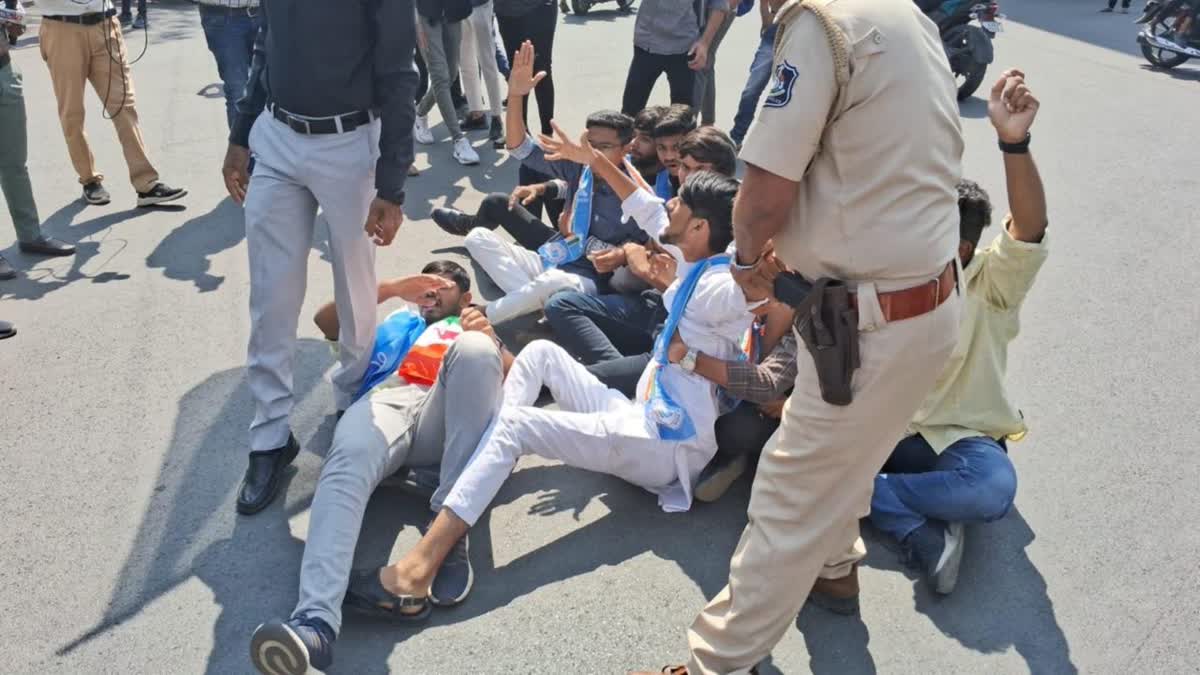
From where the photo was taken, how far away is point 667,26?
607 cm

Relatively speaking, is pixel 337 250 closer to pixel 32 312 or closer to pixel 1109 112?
pixel 32 312

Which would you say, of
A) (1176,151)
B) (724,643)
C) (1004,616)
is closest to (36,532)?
(724,643)

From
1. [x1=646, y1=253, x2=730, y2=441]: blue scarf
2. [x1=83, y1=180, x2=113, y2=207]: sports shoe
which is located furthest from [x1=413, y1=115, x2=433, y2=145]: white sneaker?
[x1=646, y1=253, x2=730, y2=441]: blue scarf

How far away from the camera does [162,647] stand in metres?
2.65

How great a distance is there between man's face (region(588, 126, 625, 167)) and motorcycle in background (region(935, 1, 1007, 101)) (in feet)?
19.7

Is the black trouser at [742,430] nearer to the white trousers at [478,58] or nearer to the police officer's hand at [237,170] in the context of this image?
the police officer's hand at [237,170]

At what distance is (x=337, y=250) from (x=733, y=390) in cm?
152

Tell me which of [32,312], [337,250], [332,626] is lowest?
[32,312]

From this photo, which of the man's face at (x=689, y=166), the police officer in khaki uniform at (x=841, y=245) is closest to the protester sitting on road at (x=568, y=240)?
the man's face at (x=689, y=166)

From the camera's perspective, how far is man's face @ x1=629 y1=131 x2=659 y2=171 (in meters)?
4.43

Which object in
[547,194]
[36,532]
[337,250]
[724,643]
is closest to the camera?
[724,643]

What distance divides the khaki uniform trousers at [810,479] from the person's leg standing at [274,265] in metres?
1.75

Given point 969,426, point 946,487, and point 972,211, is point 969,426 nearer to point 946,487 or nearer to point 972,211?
point 946,487

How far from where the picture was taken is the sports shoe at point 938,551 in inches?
114
